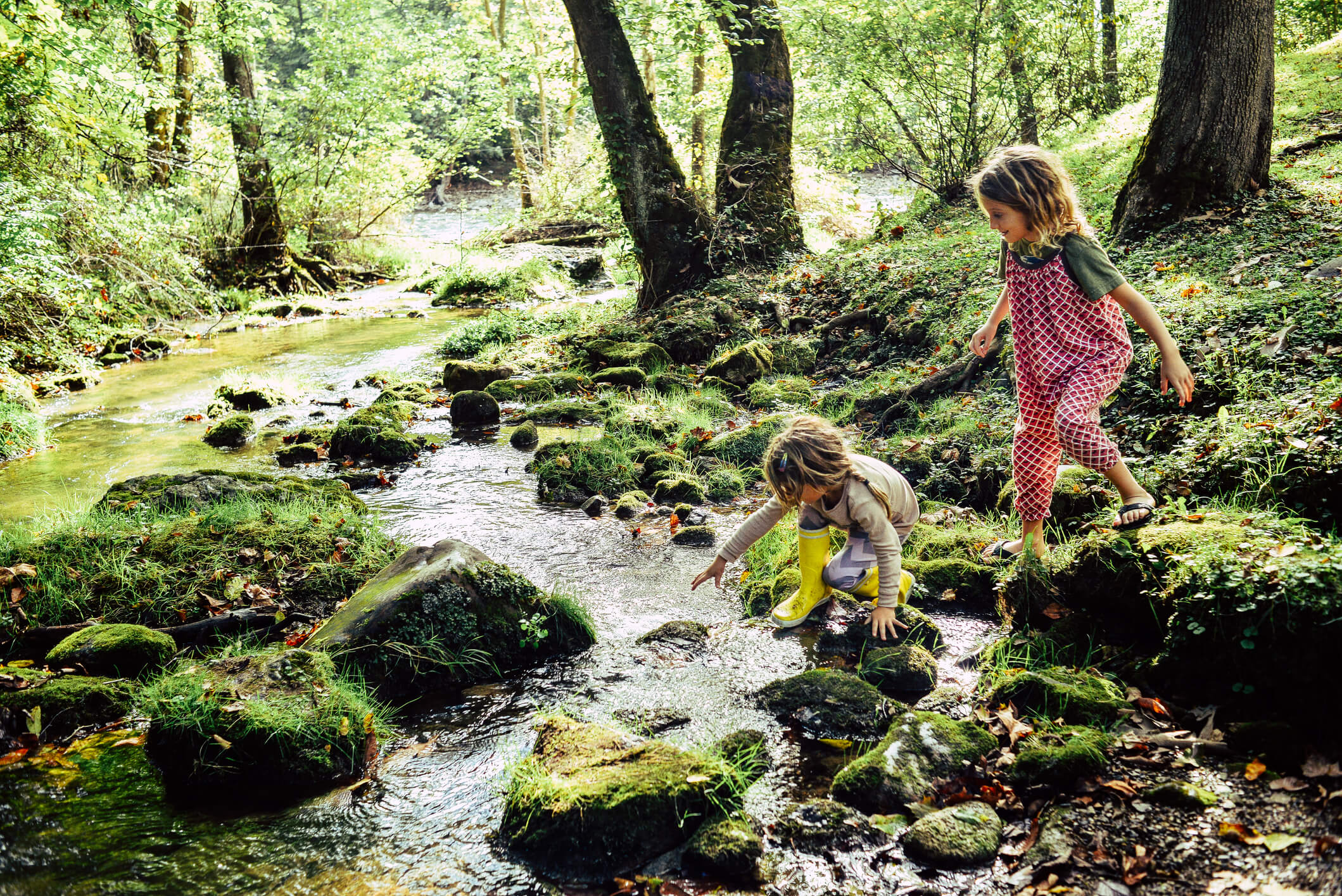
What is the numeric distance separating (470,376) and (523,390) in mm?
913

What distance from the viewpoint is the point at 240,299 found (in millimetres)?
17688

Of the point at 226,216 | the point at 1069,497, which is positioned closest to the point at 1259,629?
the point at 1069,497

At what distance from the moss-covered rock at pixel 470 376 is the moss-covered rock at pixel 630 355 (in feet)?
4.37

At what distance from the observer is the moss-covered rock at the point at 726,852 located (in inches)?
112

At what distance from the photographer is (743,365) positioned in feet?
33.2

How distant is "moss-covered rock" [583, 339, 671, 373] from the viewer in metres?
10.9

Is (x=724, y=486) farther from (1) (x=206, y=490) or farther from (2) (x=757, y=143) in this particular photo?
(2) (x=757, y=143)

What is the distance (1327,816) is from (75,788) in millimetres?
4602

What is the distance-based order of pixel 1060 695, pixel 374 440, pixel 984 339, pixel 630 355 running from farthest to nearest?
pixel 630 355 → pixel 374 440 → pixel 984 339 → pixel 1060 695

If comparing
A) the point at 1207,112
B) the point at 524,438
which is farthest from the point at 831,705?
the point at 1207,112

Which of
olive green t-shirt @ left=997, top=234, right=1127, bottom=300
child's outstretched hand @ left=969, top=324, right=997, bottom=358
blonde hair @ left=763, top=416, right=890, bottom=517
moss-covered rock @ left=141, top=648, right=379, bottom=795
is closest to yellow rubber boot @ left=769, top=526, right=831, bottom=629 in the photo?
blonde hair @ left=763, top=416, right=890, bottom=517

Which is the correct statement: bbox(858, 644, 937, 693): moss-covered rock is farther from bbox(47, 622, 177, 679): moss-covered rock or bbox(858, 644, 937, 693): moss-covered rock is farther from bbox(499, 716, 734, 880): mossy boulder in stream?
bbox(47, 622, 177, 679): moss-covered rock

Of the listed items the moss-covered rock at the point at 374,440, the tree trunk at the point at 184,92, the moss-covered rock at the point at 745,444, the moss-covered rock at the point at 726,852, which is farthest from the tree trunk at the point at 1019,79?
the tree trunk at the point at 184,92

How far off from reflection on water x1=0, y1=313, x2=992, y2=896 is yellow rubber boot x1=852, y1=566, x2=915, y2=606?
0.35m
